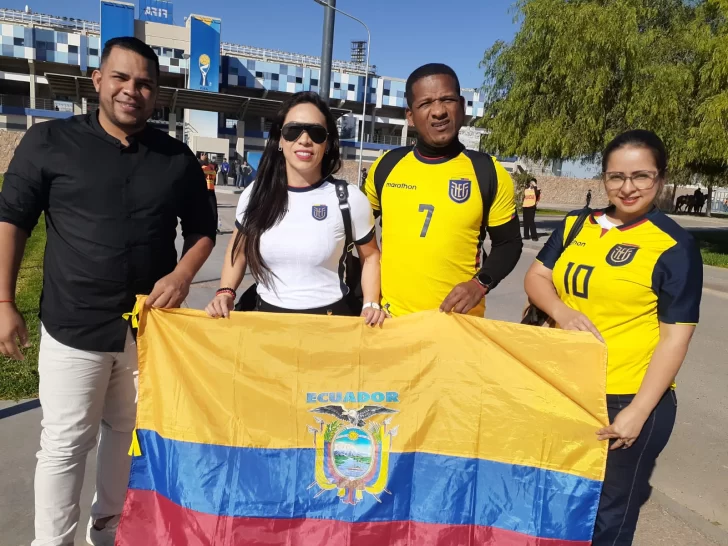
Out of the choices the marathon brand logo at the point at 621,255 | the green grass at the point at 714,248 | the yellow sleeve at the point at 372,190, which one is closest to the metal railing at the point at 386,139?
the green grass at the point at 714,248

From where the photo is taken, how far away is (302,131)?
2799 millimetres

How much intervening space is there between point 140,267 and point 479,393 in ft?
5.56

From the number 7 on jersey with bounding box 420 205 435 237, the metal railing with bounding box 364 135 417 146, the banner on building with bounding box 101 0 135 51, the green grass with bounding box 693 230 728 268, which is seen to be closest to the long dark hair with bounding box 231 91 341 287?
the number 7 on jersey with bounding box 420 205 435 237

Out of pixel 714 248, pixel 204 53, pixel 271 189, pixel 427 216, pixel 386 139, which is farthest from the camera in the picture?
pixel 386 139

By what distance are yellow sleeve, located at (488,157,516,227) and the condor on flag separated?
25.1 inches

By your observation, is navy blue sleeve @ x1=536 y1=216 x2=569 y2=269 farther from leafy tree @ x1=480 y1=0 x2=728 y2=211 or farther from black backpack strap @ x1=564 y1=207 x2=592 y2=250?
leafy tree @ x1=480 y1=0 x2=728 y2=211

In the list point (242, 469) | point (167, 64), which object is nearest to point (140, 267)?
point (242, 469)

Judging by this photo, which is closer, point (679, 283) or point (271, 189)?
point (679, 283)

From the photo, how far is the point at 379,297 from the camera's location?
296 centimetres

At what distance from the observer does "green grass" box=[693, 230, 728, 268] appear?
49.1 feet

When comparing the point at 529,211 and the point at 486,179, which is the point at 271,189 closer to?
the point at 486,179

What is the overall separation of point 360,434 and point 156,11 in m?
65.5

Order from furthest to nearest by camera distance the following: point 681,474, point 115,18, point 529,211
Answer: point 115,18
point 529,211
point 681,474

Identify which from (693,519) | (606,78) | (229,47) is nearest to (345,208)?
(693,519)
